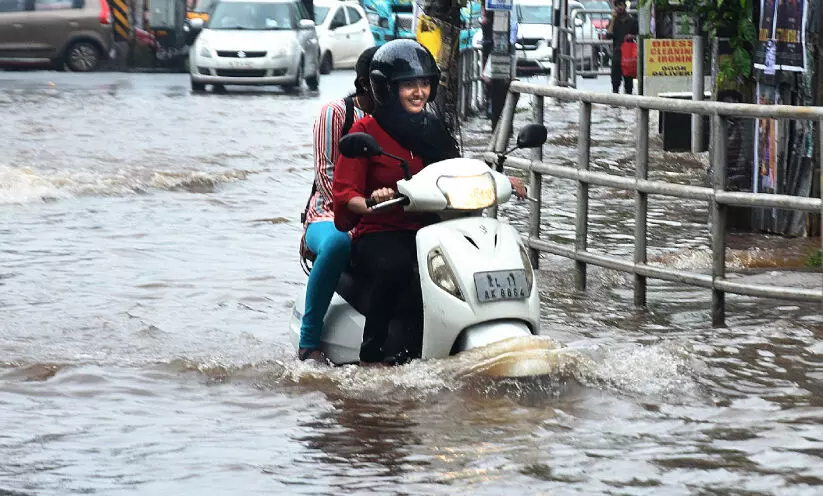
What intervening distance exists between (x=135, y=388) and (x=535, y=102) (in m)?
3.77

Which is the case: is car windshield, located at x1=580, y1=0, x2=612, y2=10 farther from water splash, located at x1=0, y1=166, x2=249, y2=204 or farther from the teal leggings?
the teal leggings

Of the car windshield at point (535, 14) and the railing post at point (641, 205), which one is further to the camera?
the car windshield at point (535, 14)

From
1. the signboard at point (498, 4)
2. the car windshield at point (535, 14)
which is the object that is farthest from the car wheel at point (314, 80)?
the signboard at point (498, 4)

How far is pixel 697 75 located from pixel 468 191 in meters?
10.2

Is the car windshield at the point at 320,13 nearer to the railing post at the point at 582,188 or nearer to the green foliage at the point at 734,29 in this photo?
the green foliage at the point at 734,29

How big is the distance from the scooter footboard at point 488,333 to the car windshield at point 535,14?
32.9 metres

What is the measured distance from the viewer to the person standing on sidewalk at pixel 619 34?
94.8 ft

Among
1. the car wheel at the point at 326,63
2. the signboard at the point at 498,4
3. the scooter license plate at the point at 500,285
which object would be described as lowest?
the car wheel at the point at 326,63

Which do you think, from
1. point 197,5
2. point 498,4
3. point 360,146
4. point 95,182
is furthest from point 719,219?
point 197,5

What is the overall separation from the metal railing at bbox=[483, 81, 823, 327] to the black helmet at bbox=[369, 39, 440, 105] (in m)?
1.05

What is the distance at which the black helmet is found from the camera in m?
6.91

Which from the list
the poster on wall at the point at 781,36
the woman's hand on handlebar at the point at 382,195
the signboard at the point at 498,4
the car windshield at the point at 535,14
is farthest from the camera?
the car windshield at the point at 535,14

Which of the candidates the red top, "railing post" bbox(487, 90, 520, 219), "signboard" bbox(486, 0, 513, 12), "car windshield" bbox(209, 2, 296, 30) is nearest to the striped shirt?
the red top

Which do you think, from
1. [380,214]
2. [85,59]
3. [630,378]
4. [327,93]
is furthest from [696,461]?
[85,59]
